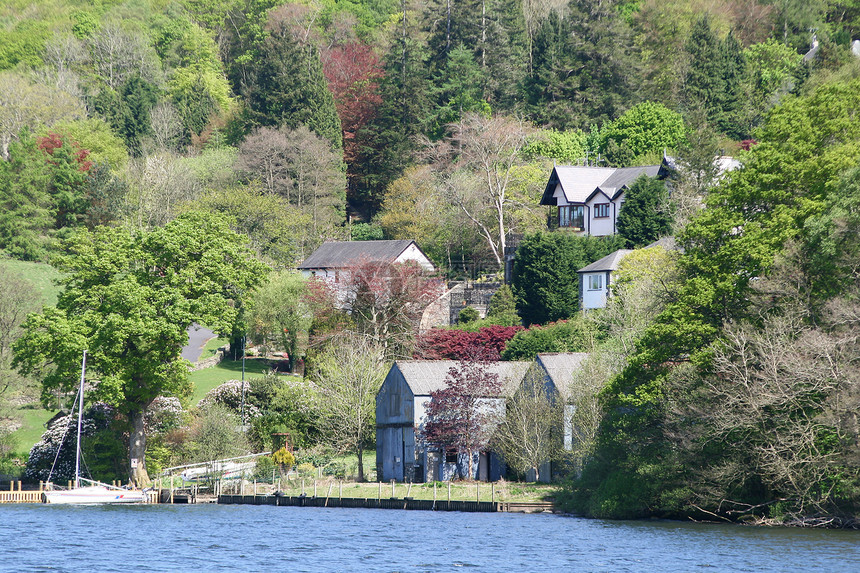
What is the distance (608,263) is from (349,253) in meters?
25.4

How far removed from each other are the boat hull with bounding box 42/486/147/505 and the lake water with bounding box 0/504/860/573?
6126mm

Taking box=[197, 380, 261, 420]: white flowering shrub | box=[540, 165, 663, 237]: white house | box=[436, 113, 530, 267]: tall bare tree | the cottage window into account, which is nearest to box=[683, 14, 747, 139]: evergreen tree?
box=[540, 165, 663, 237]: white house

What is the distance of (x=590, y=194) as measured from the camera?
9400 cm

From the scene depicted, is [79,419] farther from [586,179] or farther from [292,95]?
[292,95]

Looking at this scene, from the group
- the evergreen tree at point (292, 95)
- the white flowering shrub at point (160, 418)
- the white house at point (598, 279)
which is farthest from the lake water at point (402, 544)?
the evergreen tree at point (292, 95)

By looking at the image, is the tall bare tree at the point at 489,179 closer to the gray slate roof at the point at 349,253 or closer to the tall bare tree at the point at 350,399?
the gray slate roof at the point at 349,253

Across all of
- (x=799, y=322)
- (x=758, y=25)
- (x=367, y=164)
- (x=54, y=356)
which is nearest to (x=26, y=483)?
(x=54, y=356)

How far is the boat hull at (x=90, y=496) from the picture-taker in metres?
61.4

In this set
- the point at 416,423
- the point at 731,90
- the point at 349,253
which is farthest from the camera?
the point at 731,90

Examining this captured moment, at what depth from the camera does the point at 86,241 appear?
69188 mm

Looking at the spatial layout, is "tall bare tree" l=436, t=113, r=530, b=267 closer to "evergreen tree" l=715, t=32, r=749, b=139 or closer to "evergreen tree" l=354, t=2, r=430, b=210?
"evergreen tree" l=354, t=2, r=430, b=210

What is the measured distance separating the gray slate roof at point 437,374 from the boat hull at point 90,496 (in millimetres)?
15338

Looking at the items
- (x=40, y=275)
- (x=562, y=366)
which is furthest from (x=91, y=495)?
(x=40, y=275)

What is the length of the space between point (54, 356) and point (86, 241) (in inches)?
297
